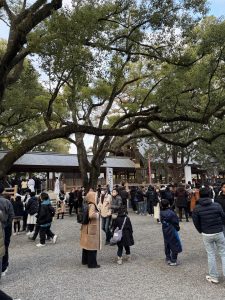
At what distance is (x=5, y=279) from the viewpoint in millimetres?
6242

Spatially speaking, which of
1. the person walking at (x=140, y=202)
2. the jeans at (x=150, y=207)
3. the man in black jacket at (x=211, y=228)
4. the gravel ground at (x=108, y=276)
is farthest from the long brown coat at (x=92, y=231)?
the person walking at (x=140, y=202)

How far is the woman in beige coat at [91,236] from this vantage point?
698 cm

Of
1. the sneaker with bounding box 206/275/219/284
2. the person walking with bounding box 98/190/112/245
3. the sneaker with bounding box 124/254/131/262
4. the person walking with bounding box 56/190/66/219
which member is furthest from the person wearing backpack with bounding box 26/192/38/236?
the sneaker with bounding box 206/275/219/284

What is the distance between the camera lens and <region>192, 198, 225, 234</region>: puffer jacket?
226 inches

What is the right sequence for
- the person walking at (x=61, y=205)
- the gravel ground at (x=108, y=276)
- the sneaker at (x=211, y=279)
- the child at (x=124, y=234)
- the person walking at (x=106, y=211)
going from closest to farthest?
the gravel ground at (x=108, y=276)
the sneaker at (x=211, y=279)
the child at (x=124, y=234)
the person walking at (x=106, y=211)
the person walking at (x=61, y=205)

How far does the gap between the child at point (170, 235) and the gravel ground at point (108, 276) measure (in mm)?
233

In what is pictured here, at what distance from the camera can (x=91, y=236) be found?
7023 millimetres

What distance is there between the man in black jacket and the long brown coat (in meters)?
2.20

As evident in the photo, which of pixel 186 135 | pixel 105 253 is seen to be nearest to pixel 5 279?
pixel 105 253

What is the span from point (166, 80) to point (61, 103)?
309 inches

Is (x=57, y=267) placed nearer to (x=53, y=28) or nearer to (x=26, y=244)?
(x=26, y=244)

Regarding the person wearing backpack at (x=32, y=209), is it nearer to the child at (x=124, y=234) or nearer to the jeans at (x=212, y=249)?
the child at (x=124, y=234)

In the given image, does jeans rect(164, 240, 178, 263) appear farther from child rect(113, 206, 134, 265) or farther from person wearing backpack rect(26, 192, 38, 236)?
person wearing backpack rect(26, 192, 38, 236)

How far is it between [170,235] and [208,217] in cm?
157
